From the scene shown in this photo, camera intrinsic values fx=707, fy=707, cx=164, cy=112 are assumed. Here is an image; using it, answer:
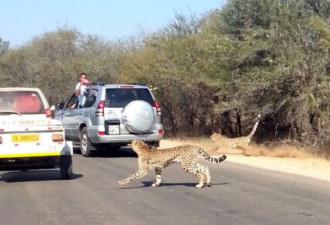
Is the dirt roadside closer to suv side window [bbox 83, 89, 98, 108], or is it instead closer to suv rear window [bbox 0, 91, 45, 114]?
suv side window [bbox 83, 89, 98, 108]

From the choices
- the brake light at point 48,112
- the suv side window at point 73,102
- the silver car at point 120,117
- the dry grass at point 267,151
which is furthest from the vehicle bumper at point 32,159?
the suv side window at point 73,102

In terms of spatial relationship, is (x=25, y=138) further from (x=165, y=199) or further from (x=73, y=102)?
(x=73, y=102)

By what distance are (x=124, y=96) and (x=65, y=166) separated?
18.2 ft

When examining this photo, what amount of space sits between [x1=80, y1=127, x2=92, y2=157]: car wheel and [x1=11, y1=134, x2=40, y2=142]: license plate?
6.18 metres

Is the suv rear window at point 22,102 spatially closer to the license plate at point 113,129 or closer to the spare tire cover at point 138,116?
the spare tire cover at point 138,116

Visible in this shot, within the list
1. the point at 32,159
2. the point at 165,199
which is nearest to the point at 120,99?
the point at 32,159

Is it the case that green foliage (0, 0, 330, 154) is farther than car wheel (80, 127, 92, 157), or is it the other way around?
car wheel (80, 127, 92, 157)

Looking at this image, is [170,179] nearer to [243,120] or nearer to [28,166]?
[28,166]

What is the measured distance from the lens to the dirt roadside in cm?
1507

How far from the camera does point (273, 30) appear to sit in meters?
19.4

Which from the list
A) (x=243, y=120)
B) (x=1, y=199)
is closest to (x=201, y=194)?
(x=1, y=199)

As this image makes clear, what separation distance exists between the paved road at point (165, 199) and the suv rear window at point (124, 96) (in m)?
3.49

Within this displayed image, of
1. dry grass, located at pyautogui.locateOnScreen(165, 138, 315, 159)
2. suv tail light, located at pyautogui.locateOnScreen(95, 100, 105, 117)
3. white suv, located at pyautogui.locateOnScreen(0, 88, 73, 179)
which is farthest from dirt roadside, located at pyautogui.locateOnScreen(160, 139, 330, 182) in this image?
white suv, located at pyautogui.locateOnScreen(0, 88, 73, 179)

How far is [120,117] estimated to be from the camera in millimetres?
18688
